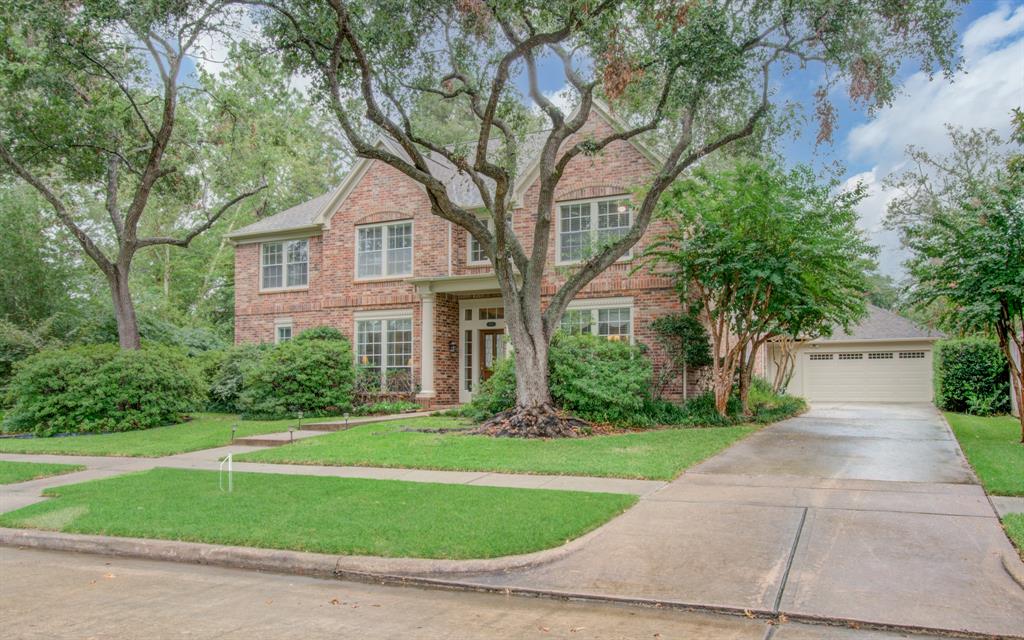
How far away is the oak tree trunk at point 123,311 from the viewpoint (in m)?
19.3

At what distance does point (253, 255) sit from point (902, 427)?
18675mm

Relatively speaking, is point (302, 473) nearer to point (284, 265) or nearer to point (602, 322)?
point (602, 322)

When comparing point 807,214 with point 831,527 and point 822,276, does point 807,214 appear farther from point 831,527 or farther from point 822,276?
point 831,527

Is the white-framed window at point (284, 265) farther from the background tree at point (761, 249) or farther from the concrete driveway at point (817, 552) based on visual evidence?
the concrete driveway at point (817, 552)

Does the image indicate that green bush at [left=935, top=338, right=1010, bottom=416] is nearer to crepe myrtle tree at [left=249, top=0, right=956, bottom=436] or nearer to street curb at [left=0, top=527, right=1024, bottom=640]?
crepe myrtle tree at [left=249, top=0, right=956, bottom=436]

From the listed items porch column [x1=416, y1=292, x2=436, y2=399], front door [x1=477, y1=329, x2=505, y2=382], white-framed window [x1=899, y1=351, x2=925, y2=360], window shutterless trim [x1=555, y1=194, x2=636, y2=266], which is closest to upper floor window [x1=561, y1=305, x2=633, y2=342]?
window shutterless trim [x1=555, y1=194, x2=636, y2=266]

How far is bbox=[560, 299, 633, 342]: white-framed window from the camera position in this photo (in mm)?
17781

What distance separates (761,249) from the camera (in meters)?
14.2

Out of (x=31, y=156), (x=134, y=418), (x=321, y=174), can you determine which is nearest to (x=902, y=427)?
(x=134, y=418)

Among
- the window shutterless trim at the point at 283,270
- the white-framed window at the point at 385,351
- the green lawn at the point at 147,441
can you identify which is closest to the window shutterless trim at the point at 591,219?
the white-framed window at the point at 385,351

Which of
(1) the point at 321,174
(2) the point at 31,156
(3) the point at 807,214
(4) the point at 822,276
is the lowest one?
(4) the point at 822,276

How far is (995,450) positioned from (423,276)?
1362cm

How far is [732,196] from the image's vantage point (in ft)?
48.0

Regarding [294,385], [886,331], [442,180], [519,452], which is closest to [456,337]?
[442,180]
